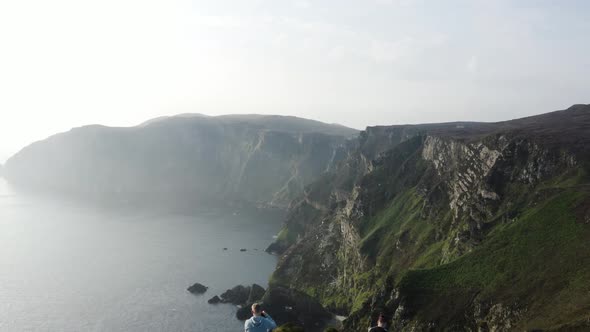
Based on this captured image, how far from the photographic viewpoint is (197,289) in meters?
135

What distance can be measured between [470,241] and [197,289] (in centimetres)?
8572

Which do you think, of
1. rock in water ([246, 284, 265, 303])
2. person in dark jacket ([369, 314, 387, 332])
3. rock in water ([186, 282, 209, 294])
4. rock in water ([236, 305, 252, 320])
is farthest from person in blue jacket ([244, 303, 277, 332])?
rock in water ([186, 282, 209, 294])

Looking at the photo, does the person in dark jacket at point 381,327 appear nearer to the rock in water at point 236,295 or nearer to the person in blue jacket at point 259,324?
the person in blue jacket at point 259,324

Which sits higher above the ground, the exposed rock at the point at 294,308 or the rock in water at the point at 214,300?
the exposed rock at the point at 294,308

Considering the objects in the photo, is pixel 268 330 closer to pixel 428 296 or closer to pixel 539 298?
pixel 539 298

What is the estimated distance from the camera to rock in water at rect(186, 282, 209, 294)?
440ft

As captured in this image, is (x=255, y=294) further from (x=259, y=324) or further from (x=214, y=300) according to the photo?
(x=259, y=324)

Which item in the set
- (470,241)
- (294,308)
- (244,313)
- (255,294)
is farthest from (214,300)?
(470,241)

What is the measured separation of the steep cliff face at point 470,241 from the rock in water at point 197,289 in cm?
2215

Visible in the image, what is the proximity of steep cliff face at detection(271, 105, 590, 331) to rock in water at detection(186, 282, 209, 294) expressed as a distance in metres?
22.1

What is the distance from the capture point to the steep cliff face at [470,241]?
55.7m

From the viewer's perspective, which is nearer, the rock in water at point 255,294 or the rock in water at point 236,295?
the rock in water at point 255,294

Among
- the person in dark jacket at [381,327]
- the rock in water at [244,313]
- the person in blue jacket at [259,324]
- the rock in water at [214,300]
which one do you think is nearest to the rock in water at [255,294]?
the rock in water at [244,313]

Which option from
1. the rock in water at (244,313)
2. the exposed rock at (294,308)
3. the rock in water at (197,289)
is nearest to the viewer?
the exposed rock at (294,308)
